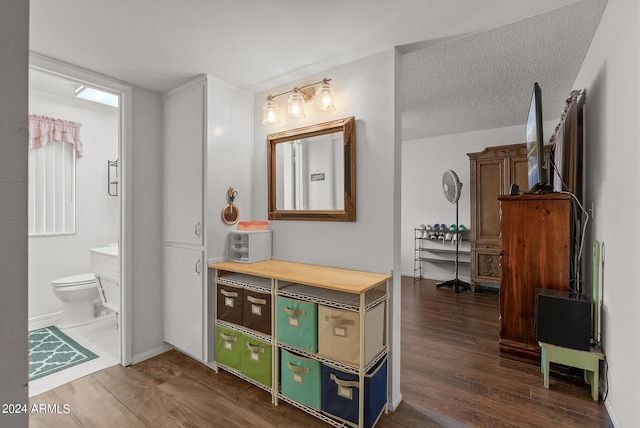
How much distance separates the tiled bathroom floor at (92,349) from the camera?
2225mm

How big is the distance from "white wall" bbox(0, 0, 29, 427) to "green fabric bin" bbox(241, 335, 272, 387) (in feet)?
5.36

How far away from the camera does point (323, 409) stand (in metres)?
1.81

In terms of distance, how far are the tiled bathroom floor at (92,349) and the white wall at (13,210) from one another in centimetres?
234

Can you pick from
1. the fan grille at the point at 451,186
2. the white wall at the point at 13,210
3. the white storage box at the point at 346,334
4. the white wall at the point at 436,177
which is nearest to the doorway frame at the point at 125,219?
the white storage box at the point at 346,334

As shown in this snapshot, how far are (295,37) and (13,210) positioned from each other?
1799 mm

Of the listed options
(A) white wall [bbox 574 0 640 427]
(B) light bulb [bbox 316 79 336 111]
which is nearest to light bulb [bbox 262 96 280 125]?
(B) light bulb [bbox 316 79 336 111]

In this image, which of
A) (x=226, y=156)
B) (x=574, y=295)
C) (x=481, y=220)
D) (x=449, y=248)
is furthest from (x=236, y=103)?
(x=449, y=248)

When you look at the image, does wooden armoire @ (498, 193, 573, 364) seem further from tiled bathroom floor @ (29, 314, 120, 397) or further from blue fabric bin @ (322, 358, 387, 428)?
tiled bathroom floor @ (29, 314, 120, 397)

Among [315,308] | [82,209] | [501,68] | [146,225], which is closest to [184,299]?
[146,225]

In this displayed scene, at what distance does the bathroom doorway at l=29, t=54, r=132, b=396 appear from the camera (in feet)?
8.46

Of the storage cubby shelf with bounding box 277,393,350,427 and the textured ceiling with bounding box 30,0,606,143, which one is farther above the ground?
the textured ceiling with bounding box 30,0,606,143

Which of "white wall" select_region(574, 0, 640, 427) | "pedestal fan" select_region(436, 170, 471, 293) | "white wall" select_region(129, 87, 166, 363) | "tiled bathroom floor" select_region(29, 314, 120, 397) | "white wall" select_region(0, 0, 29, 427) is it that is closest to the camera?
"white wall" select_region(0, 0, 29, 427)

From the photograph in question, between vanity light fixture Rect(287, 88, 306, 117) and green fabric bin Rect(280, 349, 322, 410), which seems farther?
vanity light fixture Rect(287, 88, 306, 117)

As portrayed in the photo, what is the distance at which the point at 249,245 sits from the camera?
239 cm
